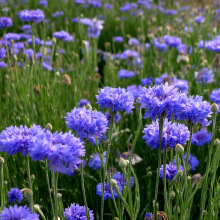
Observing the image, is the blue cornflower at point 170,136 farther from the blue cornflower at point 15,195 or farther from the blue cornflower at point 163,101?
the blue cornflower at point 15,195

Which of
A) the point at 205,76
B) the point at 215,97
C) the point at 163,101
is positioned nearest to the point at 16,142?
the point at 163,101

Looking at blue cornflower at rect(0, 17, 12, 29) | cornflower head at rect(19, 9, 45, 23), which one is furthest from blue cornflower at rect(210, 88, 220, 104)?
blue cornflower at rect(0, 17, 12, 29)

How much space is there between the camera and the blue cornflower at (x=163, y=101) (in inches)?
37.9

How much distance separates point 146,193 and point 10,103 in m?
1.05

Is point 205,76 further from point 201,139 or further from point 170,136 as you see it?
point 170,136

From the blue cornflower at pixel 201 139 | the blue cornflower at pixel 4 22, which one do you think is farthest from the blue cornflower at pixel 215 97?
the blue cornflower at pixel 4 22

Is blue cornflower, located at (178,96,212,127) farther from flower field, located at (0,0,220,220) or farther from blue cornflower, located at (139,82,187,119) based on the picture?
blue cornflower, located at (139,82,187,119)

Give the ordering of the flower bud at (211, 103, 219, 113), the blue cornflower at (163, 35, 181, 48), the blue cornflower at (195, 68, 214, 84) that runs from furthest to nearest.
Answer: the blue cornflower at (163, 35, 181, 48) → the blue cornflower at (195, 68, 214, 84) → the flower bud at (211, 103, 219, 113)

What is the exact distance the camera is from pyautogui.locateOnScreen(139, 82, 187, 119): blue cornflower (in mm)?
963

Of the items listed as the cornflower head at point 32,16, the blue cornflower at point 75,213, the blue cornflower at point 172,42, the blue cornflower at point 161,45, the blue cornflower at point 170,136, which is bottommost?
the blue cornflower at point 75,213

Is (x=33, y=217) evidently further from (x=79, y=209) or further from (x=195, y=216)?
(x=195, y=216)

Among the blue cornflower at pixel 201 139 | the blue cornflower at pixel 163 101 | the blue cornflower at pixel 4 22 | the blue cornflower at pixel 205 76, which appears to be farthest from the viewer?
the blue cornflower at pixel 205 76

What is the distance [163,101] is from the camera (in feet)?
3.17

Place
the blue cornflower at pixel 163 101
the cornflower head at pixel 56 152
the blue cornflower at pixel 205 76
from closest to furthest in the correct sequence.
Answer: the cornflower head at pixel 56 152, the blue cornflower at pixel 163 101, the blue cornflower at pixel 205 76
